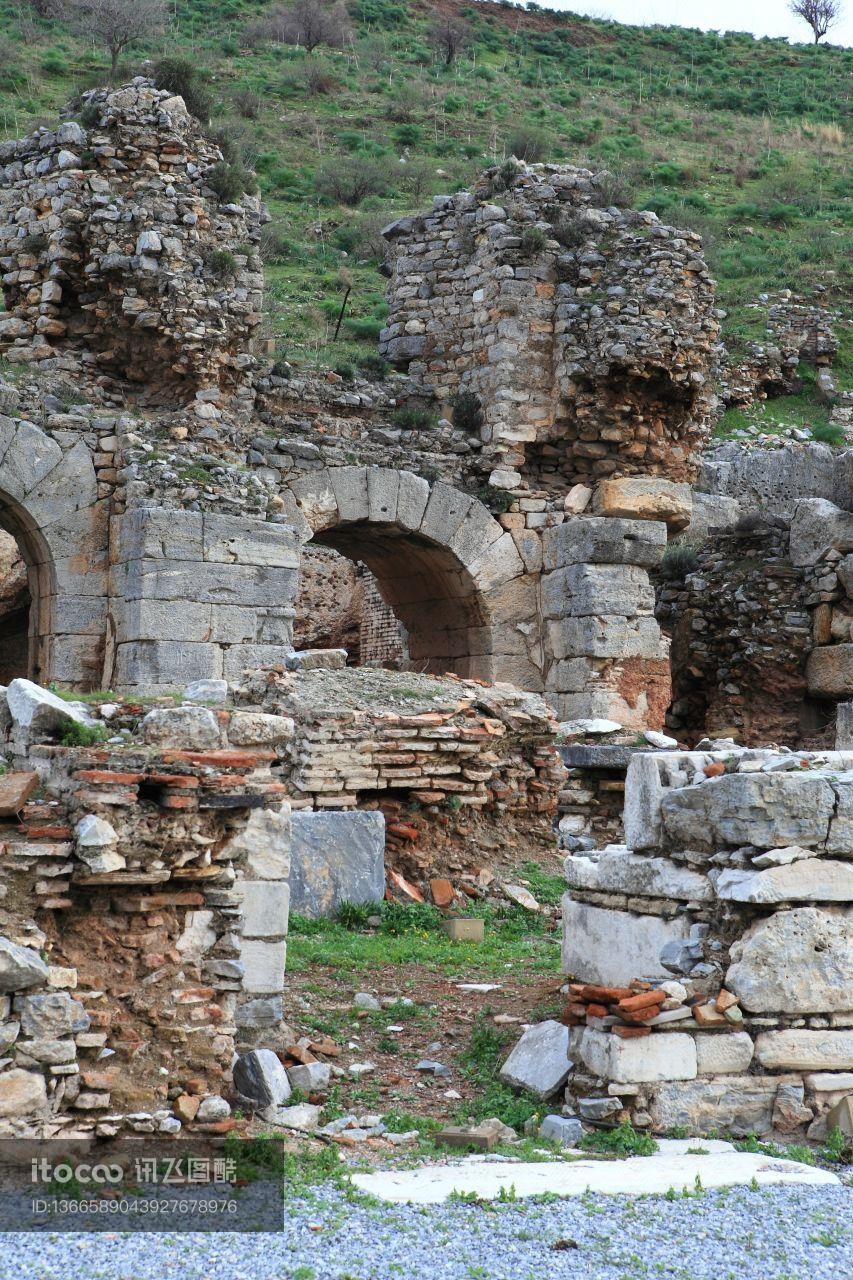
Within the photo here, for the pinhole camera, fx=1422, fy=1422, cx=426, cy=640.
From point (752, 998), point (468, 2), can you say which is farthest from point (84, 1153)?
point (468, 2)

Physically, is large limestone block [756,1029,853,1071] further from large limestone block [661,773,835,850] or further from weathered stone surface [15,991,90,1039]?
weathered stone surface [15,991,90,1039]

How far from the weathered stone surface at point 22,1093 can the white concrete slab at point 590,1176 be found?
1051mm

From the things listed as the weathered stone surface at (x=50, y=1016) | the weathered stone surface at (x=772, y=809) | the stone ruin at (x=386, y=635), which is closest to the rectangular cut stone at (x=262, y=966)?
the stone ruin at (x=386, y=635)

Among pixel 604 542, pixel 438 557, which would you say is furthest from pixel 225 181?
pixel 604 542

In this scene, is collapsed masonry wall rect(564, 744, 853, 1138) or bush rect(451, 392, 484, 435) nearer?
collapsed masonry wall rect(564, 744, 853, 1138)

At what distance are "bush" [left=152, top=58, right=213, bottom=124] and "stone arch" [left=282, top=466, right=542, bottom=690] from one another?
13.3ft

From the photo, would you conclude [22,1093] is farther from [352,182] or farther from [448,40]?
[448,40]

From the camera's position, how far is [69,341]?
1311cm

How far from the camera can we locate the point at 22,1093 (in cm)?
451

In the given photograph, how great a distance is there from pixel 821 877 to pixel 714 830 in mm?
462

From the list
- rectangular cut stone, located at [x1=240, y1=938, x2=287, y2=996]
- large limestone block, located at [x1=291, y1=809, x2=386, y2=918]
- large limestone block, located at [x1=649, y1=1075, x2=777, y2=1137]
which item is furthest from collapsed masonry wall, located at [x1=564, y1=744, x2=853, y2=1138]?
large limestone block, located at [x1=291, y1=809, x2=386, y2=918]

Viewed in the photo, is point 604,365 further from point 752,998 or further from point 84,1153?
point 84,1153

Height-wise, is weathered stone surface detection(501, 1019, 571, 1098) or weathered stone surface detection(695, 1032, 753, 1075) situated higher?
weathered stone surface detection(695, 1032, 753, 1075)

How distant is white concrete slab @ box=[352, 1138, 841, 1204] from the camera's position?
14.8ft
